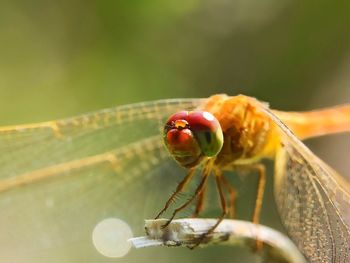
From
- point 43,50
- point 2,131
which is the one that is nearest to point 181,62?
point 43,50

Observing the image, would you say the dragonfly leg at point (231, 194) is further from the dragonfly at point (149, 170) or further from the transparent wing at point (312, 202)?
→ the transparent wing at point (312, 202)

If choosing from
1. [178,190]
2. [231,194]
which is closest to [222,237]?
[178,190]

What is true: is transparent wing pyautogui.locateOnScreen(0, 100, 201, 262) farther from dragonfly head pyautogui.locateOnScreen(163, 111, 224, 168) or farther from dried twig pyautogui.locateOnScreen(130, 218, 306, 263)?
dried twig pyautogui.locateOnScreen(130, 218, 306, 263)

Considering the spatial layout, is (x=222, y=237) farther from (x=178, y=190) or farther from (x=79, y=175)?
(x=79, y=175)

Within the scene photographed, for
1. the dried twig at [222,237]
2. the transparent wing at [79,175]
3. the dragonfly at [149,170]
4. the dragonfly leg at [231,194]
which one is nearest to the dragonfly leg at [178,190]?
the dragonfly at [149,170]

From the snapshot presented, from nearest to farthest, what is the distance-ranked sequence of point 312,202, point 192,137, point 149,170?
point 192,137, point 312,202, point 149,170

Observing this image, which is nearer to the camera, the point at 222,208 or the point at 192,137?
the point at 192,137

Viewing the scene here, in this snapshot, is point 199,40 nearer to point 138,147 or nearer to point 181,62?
point 181,62
